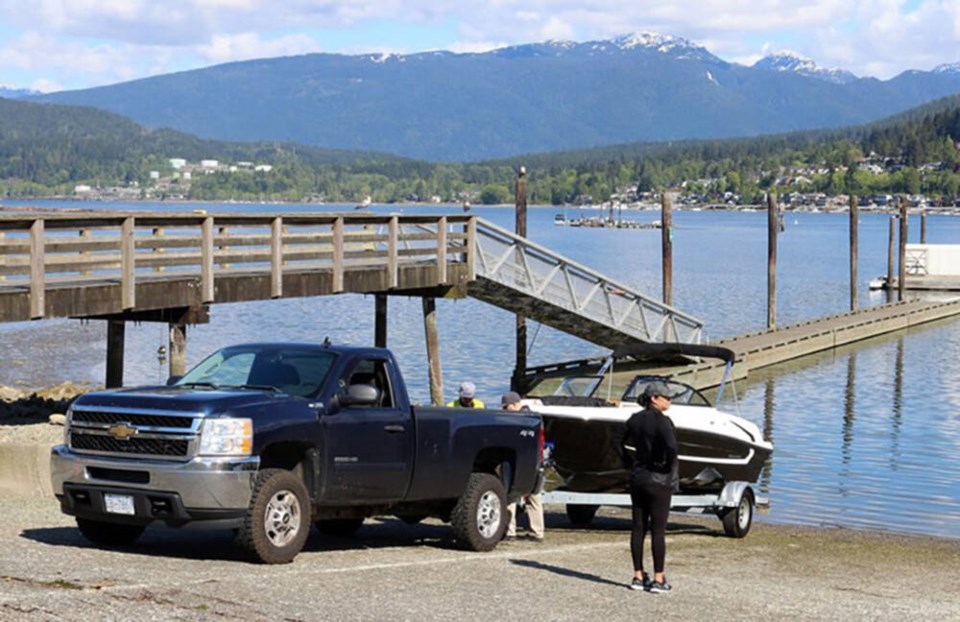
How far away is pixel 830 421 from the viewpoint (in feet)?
124

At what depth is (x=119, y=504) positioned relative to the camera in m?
13.0

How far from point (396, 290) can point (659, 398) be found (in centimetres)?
1777

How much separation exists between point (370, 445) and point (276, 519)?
4.24ft

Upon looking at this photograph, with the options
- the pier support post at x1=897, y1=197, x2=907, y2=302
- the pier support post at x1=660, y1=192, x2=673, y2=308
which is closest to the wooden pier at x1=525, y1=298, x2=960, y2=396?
the pier support post at x1=660, y1=192, x2=673, y2=308

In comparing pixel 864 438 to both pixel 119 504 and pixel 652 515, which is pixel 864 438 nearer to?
pixel 652 515

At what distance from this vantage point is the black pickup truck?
1288 cm

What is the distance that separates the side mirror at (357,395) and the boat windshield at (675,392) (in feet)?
19.9

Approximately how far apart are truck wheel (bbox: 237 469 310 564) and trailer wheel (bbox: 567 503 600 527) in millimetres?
6784

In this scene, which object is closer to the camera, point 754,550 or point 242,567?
point 242,567

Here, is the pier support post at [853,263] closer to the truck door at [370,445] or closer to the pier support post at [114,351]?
the pier support post at [114,351]

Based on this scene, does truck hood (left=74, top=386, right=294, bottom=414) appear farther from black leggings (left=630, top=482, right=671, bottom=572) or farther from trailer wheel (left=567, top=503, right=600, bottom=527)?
trailer wheel (left=567, top=503, right=600, bottom=527)

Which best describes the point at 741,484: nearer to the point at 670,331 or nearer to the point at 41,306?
the point at 41,306

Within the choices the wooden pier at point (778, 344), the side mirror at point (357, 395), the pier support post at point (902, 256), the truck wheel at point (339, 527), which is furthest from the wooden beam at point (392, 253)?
the pier support post at point (902, 256)

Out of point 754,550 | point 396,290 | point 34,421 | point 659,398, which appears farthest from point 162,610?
point 396,290
